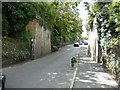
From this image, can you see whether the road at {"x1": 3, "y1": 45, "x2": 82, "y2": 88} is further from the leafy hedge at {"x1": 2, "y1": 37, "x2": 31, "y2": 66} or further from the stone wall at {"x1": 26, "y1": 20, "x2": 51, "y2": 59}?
the stone wall at {"x1": 26, "y1": 20, "x2": 51, "y2": 59}

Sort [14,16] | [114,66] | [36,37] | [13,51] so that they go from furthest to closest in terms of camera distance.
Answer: [36,37]
[14,16]
[13,51]
[114,66]

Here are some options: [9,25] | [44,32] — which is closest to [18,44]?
[9,25]

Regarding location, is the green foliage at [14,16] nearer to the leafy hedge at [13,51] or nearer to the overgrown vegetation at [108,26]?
the leafy hedge at [13,51]

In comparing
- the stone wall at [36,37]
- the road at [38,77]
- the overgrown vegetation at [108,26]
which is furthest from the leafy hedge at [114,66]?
the stone wall at [36,37]

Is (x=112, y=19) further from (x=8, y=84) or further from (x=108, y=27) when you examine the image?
(x=8, y=84)

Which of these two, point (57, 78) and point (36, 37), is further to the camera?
point (36, 37)

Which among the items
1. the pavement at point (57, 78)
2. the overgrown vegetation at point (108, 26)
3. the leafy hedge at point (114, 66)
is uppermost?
the overgrown vegetation at point (108, 26)

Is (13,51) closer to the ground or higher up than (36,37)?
closer to the ground

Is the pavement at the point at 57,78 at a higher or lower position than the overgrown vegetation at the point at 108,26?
lower

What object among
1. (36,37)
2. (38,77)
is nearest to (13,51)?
(38,77)

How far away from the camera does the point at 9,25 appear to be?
24.8 m

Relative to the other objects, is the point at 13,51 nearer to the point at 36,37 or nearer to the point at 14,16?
the point at 14,16

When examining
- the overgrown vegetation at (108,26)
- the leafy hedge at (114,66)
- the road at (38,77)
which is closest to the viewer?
the road at (38,77)

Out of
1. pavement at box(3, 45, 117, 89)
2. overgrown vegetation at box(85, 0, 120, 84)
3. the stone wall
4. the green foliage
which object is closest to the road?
pavement at box(3, 45, 117, 89)
